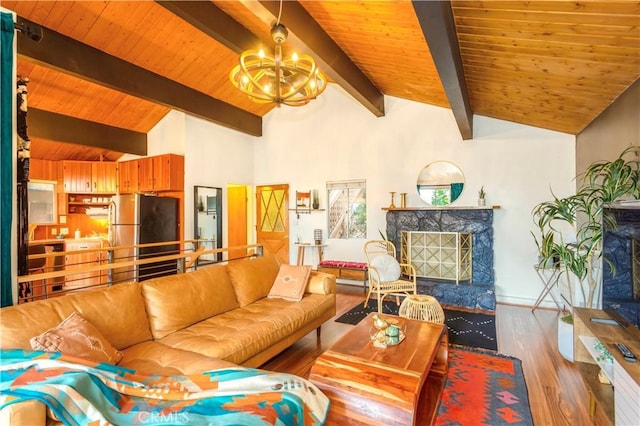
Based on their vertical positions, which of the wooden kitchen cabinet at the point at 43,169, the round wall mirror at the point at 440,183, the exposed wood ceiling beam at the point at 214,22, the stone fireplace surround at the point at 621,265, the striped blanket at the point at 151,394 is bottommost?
the striped blanket at the point at 151,394

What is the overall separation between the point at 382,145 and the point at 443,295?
268 centimetres

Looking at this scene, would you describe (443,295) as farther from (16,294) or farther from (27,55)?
(27,55)

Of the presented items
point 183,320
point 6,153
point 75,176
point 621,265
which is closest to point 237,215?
point 75,176

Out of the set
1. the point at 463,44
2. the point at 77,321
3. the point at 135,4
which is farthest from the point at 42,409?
the point at 135,4

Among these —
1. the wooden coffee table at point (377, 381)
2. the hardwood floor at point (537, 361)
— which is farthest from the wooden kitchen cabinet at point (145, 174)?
the wooden coffee table at point (377, 381)

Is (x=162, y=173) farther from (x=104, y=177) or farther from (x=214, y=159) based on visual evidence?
(x=104, y=177)

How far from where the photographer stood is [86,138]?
5.21 meters

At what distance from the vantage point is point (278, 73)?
253 centimetres

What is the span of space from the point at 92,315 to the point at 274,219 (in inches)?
190

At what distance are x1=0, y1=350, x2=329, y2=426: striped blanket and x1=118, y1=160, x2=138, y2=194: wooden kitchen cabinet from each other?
4.97 metres

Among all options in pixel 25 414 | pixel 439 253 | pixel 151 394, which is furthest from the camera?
pixel 439 253

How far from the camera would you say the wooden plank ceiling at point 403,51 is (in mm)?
2078

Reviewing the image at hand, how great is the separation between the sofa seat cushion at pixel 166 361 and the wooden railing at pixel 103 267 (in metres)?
0.66

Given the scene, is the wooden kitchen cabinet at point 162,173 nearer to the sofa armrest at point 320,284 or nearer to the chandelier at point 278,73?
the chandelier at point 278,73
